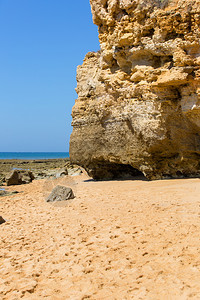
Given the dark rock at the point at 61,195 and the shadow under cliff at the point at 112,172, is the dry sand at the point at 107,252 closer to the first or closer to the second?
the dark rock at the point at 61,195

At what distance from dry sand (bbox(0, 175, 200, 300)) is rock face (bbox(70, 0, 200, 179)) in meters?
2.85

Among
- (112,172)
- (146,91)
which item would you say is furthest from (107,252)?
(112,172)

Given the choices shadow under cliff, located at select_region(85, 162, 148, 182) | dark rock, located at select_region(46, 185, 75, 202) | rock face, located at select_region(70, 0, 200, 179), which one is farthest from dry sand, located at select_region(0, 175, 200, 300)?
shadow under cliff, located at select_region(85, 162, 148, 182)

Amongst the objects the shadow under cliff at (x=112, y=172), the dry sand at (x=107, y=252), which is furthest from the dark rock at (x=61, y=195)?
the shadow under cliff at (x=112, y=172)

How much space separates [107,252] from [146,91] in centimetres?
578

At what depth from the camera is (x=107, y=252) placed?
3246 millimetres

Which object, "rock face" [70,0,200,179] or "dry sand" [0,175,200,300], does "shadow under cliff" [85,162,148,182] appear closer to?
"rock face" [70,0,200,179]

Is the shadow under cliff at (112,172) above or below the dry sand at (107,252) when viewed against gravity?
above

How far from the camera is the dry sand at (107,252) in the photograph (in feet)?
8.15

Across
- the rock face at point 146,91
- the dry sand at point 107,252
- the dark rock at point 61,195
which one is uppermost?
the rock face at point 146,91

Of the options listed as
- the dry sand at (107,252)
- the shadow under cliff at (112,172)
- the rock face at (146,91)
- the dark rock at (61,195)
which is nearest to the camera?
the dry sand at (107,252)

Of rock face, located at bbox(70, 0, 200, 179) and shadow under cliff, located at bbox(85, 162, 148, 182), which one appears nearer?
rock face, located at bbox(70, 0, 200, 179)

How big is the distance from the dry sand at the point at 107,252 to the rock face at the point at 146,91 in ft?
9.33

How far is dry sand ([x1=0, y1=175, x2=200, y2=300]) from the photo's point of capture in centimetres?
248
